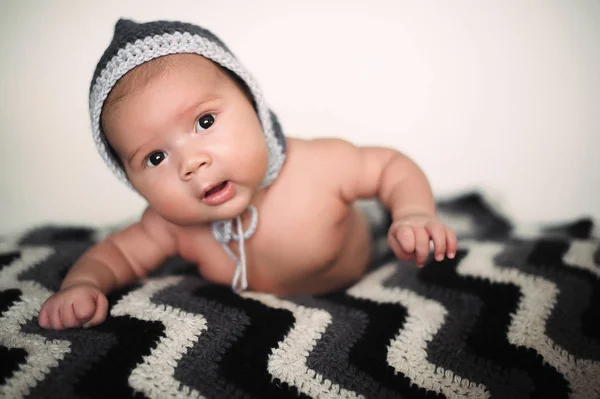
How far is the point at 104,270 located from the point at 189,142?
278 mm

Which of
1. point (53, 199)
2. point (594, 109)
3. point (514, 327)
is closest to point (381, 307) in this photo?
point (514, 327)

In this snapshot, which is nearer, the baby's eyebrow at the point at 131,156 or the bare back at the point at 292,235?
the baby's eyebrow at the point at 131,156

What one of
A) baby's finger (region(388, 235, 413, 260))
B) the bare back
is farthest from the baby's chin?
baby's finger (region(388, 235, 413, 260))

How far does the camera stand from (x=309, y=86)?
1.24 m

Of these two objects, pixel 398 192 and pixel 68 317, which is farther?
pixel 398 192

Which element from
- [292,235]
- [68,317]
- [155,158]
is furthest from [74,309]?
[292,235]

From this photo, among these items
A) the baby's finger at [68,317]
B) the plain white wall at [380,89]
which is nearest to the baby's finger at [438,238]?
the baby's finger at [68,317]

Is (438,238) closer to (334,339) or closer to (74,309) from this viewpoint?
(334,339)

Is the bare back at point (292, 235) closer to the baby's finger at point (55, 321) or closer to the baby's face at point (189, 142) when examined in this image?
the baby's face at point (189, 142)

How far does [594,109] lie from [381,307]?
0.84 metres

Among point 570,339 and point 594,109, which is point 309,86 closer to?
point 594,109

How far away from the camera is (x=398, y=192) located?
29.5 inches

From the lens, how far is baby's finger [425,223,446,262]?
59cm

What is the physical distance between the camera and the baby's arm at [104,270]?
61 cm
